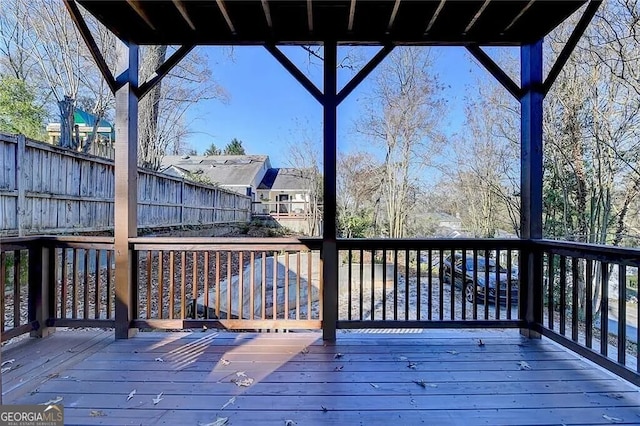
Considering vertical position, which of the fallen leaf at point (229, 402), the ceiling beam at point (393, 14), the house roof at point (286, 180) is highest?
the ceiling beam at point (393, 14)

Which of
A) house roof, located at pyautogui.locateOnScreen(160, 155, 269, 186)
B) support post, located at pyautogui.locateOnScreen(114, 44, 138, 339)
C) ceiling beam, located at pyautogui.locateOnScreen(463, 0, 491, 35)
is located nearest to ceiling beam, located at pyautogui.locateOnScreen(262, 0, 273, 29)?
support post, located at pyautogui.locateOnScreen(114, 44, 138, 339)

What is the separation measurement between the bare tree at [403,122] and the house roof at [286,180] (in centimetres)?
212

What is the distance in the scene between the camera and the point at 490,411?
6.73 ft

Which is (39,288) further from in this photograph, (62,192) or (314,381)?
(314,381)

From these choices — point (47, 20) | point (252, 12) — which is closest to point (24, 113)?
point (47, 20)

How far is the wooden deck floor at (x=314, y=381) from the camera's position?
2.01 m

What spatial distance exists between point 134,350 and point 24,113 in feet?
20.6

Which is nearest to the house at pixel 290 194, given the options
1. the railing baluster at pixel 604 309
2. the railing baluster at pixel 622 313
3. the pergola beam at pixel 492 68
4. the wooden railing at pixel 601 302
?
the pergola beam at pixel 492 68

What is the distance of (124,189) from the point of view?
316 centimetres

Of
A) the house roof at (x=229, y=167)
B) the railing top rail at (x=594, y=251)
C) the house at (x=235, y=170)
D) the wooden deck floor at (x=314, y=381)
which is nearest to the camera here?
the wooden deck floor at (x=314, y=381)

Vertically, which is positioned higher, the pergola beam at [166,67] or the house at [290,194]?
the pergola beam at [166,67]

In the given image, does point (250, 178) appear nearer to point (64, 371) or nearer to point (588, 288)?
point (64, 371)

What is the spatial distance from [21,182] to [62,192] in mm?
657

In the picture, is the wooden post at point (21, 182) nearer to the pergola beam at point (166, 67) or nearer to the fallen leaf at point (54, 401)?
the pergola beam at point (166, 67)
